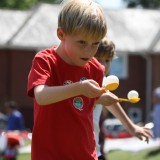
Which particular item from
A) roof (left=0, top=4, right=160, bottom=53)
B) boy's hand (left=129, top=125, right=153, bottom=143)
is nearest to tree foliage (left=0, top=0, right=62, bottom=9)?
roof (left=0, top=4, right=160, bottom=53)

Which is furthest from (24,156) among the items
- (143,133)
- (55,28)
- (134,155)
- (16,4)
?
(16,4)

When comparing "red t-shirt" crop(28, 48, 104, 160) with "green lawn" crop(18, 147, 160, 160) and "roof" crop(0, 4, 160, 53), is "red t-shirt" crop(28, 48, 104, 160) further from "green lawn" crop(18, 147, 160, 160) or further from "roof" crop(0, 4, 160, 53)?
"roof" crop(0, 4, 160, 53)

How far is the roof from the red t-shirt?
3135 centimetres

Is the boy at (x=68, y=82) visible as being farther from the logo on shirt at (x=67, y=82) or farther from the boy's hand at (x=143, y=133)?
the boy's hand at (x=143, y=133)

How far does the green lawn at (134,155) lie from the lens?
16031 millimetres

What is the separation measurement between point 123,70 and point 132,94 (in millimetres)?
32971

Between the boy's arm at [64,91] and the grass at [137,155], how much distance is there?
1112cm

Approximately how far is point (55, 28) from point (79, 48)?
34.0 metres

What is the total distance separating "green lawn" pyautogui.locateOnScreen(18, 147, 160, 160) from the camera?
16.0 metres

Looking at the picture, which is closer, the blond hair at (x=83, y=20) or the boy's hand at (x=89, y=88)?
the boy's hand at (x=89, y=88)

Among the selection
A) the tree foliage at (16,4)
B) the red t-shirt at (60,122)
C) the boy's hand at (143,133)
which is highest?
the red t-shirt at (60,122)

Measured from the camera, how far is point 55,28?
38.5m

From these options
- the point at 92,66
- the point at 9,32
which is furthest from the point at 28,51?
the point at 92,66

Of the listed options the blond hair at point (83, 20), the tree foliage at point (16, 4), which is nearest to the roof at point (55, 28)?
the tree foliage at point (16, 4)
